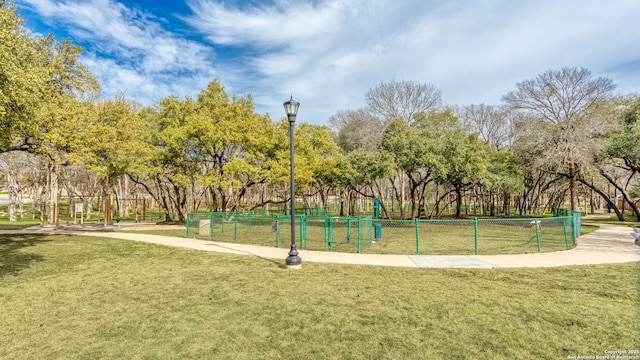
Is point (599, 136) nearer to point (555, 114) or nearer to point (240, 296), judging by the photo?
point (555, 114)

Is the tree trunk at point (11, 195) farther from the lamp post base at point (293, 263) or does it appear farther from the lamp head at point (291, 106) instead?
the lamp head at point (291, 106)

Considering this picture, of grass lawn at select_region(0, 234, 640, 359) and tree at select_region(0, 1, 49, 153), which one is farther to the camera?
tree at select_region(0, 1, 49, 153)

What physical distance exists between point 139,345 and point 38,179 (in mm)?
44798

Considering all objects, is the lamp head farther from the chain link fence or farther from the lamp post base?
the chain link fence

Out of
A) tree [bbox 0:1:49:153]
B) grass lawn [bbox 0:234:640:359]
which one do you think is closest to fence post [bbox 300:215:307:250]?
grass lawn [bbox 0:234:640:359]

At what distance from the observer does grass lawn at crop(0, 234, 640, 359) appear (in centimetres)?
470

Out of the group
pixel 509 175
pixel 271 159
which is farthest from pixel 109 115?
pixel 509 175

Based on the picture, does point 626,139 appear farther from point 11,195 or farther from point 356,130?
point 11,195

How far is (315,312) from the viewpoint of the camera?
621 cm

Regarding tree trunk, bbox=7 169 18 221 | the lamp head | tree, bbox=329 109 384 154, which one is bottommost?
tree trunk, bbox=7 169 18 221

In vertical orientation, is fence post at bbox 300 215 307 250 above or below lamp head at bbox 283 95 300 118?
below

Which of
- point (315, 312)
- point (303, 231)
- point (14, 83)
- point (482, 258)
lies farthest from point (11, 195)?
point (482, 258)

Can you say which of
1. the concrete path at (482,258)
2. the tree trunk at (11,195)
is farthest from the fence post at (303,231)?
the tree trunk at (11,195)

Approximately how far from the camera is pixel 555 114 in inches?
1059
